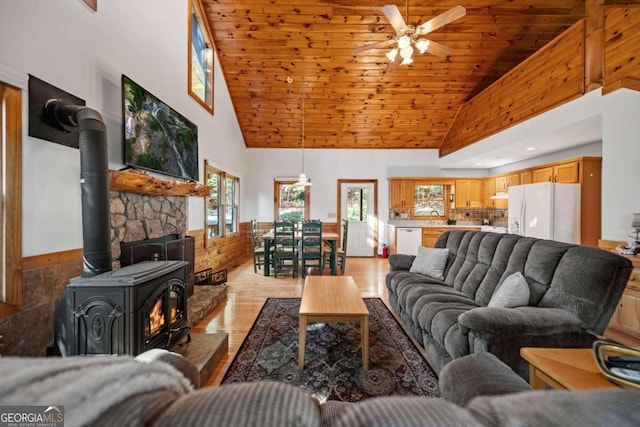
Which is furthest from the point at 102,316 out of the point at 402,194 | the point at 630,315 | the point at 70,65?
the point at 402,194

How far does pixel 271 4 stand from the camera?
3.75 meters

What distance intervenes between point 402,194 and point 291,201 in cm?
290

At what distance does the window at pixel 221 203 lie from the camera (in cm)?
438

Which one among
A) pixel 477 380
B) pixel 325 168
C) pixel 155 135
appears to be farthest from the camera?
pixel 325 168

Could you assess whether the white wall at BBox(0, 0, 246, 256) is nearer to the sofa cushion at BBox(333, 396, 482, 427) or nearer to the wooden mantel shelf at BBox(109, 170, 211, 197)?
the wooden mantel shelf at BBox(109, 170, 211, 197)

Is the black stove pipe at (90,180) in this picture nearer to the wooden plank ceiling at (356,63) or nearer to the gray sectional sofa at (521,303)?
the gray sectional sofa at (521,303)

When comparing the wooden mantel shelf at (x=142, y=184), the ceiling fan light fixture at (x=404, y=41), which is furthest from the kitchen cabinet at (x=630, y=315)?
the wooden mantel shelf at (x=142, y=184)

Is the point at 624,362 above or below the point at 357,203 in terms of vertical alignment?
below

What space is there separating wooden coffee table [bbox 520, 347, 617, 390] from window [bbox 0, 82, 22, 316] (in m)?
2.80

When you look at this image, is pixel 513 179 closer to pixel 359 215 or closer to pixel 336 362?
pixel 359 215

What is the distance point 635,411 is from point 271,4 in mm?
4979

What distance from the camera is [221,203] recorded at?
4887mm

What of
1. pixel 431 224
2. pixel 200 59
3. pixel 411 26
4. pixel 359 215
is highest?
pixel 200 59

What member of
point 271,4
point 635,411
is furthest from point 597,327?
point 271,4
